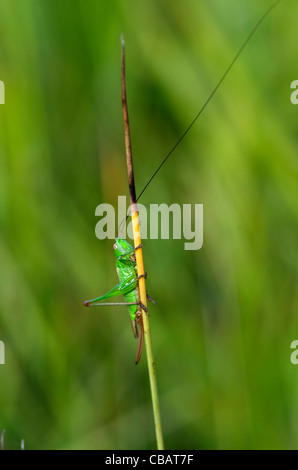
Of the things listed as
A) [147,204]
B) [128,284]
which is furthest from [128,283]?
[147,204]

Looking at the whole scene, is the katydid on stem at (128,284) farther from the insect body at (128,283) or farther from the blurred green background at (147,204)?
the blurred green background at (147,204)

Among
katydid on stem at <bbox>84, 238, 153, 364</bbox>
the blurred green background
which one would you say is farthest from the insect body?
the blurred green background

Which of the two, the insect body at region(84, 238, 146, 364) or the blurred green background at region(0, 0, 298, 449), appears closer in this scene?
the insect body at region(84, 238, 146, 364)

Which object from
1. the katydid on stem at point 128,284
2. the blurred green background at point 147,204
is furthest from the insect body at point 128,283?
the blurred green background at point 147,204

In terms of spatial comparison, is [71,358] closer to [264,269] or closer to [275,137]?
[264,269]

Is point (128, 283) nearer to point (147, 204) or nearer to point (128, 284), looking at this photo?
point (128, 284)

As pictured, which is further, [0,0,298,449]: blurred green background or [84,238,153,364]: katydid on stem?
[0,0,298,449]: blurred green background

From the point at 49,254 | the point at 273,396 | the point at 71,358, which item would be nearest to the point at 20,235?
the point at 49,254

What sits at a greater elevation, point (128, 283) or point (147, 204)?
point (147, 204)

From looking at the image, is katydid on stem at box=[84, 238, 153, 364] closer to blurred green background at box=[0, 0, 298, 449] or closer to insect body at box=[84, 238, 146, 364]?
insect body at box=[84, 238, 146, 364]
